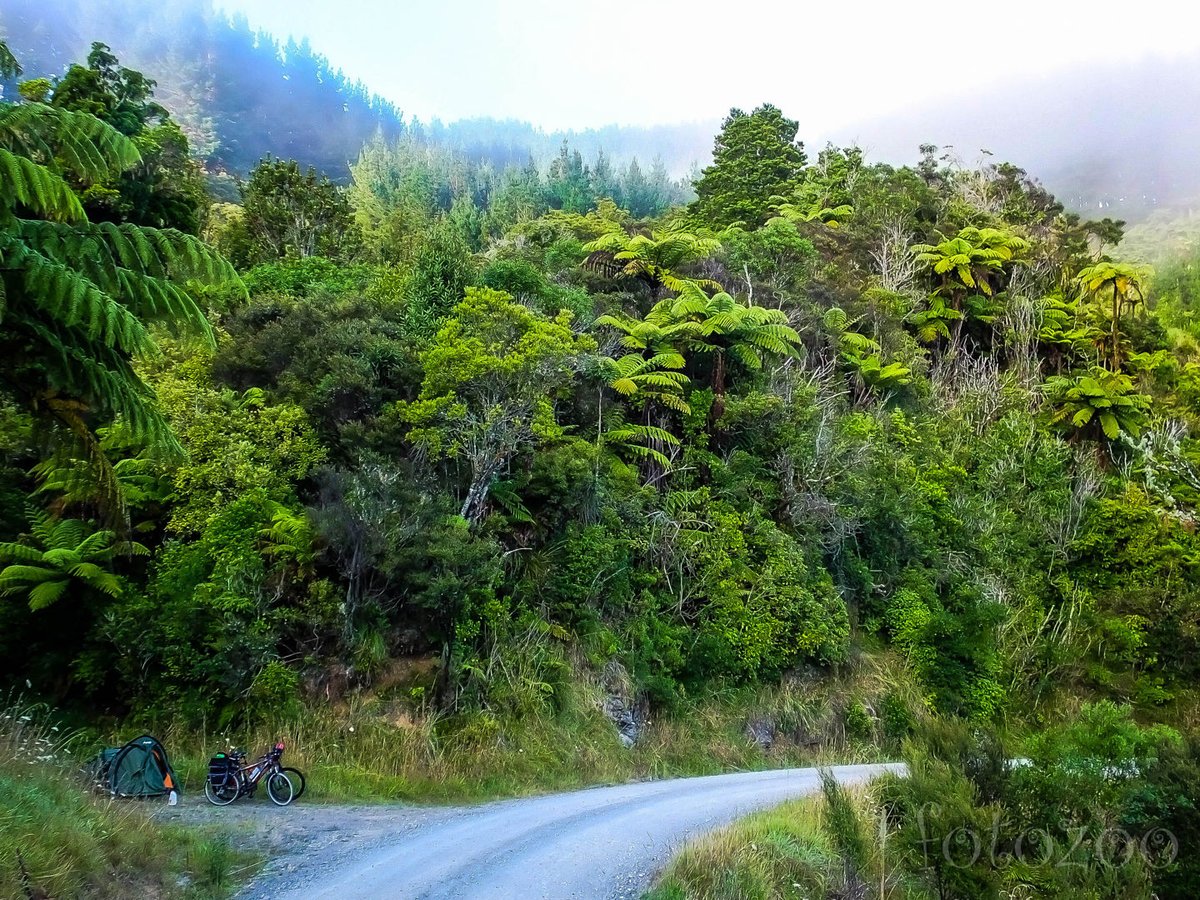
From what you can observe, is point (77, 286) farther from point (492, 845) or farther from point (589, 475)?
Answer: point (589, 475)

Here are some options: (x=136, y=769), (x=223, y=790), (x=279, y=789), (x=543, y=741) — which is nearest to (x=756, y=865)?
(x=279, y=789)

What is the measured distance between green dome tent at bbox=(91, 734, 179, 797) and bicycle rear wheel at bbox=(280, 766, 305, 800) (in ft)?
4.12

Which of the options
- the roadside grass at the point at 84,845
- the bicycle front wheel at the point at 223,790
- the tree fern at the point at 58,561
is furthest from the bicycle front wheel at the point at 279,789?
the tree fern at the point at 58,561

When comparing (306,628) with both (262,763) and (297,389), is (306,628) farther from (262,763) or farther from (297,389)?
(297,389)

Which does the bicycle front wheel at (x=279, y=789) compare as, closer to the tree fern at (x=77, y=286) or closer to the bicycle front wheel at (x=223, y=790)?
the bicycle front wheel at (x=223, y=790)

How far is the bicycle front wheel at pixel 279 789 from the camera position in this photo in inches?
360

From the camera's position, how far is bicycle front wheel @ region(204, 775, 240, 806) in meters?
8.89

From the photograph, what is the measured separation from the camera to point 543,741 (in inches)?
485

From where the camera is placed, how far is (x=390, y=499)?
12031 mm

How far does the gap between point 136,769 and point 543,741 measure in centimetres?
581

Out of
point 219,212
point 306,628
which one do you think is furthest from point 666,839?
point 219,212

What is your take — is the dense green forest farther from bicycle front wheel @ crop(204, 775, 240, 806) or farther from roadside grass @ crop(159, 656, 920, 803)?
bicycle front wheel @ crop(204, 775, 240, 806)

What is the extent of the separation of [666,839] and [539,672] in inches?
203

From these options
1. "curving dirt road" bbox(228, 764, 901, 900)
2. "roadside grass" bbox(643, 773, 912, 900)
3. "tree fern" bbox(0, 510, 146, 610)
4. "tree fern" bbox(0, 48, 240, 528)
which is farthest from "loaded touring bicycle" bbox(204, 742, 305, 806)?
"roadside grass" bbox(643, 773, 912, 900)
